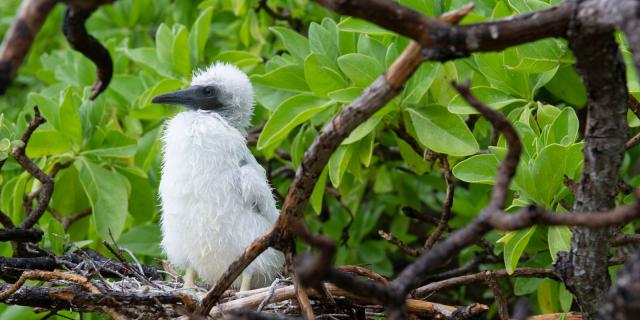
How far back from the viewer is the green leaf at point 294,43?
9.64 ft

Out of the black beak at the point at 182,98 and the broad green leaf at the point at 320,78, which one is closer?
the broad green leaf at the point at 320,78

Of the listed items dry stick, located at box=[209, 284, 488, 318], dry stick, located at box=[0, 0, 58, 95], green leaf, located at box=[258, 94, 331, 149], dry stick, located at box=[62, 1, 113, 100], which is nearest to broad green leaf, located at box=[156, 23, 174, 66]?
green leaf, located at box=[258, 94, 331, 149]

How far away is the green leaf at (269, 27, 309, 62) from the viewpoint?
9.64ft

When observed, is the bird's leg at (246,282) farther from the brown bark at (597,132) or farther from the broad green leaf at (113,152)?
the brown bark at (597,132)

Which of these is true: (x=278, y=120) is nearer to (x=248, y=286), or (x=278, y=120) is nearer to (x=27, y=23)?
(x=248, y=286)

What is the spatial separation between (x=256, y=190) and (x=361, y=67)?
0.59 meters

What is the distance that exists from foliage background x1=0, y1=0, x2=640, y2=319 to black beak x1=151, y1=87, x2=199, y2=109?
0.14 m

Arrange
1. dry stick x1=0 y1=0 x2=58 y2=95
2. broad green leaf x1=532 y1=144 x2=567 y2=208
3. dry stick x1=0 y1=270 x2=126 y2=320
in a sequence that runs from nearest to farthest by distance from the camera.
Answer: dry stick x1=0 y1=0 x2=58 y2=95
broad green leaf x1=532 y1=144 x2=567 y2=208
dry stick x1=0 y1=270 x2=126 y2=320

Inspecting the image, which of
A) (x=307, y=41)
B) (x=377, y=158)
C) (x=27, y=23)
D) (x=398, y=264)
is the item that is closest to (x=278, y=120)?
(x=307, y=41)

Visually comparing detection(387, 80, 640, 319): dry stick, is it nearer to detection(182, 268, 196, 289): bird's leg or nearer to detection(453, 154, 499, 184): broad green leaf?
detection(453, 154, 499, 184): broad green leaf

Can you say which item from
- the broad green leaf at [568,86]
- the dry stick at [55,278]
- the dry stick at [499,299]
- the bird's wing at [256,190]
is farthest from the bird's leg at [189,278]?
the broad green leaf at [568,86]

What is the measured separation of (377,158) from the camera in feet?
11.8

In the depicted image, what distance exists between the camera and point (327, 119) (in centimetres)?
292

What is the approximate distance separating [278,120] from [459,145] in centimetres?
59
